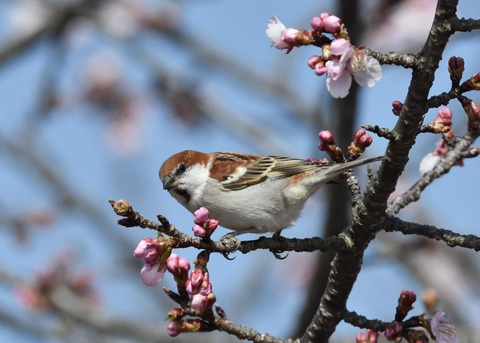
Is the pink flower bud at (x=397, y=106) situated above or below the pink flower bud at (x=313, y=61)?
below

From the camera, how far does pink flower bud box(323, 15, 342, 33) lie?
236 centimetres

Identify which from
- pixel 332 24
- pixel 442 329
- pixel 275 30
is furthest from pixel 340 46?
pixel 442 329

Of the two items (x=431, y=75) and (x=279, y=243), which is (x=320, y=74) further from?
(x=279, y=243)

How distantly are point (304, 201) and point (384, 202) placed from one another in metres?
1.21

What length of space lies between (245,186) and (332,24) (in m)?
1.52

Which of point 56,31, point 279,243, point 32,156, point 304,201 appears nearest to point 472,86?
point 279,243

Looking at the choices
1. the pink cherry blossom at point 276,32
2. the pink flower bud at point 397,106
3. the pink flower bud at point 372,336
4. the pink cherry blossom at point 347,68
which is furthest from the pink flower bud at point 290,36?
the pink flower bud at point 372,336

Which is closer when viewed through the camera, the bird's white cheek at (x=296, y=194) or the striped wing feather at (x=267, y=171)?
the bird's white cheek at (x=296, y=194)

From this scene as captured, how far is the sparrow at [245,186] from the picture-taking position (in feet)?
11.5

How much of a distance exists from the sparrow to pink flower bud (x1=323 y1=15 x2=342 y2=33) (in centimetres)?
102

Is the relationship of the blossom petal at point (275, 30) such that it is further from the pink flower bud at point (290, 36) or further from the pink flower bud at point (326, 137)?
the pink flower bud at point (326, 137)

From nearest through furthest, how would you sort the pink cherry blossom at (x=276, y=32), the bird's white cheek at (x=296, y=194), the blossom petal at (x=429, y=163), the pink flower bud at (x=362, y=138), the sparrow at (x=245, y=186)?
the pink cherry blossom at (x=276, y=32) < the pink flower bud at (x=362, y=138) < the blossom petal at (x=429, y=163) < the sparrow at (x=245, y=186) < the bird's white cheek at (x=296, y=194)

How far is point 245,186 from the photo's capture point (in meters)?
3.75

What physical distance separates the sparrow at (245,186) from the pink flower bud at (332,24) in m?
1.02
